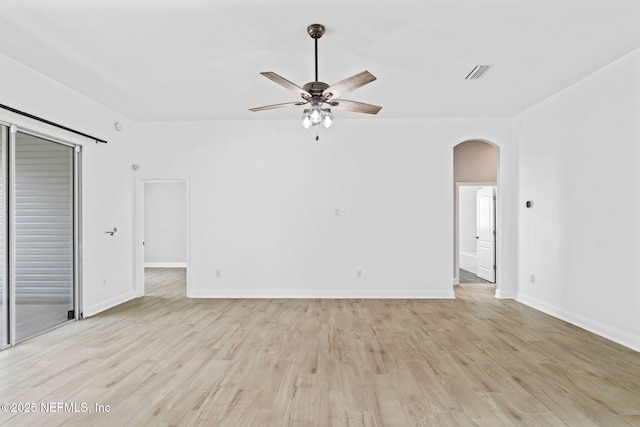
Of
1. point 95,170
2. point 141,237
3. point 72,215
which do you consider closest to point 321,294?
point 141,237

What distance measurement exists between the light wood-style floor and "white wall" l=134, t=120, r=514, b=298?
107cm

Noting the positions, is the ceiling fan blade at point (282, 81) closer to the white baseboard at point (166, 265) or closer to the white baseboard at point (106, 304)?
the white baseboard at point (106, 304)

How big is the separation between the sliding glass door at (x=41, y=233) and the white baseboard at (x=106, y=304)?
181mm

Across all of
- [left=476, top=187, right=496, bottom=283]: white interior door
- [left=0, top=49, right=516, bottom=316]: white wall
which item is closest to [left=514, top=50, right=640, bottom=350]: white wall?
[left=0, top=49, right=516, bottom=316]: white wall

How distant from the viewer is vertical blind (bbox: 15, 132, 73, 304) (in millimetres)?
3617

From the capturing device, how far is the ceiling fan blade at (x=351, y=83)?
2.64 meters

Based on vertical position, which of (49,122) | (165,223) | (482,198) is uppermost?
(49,122)

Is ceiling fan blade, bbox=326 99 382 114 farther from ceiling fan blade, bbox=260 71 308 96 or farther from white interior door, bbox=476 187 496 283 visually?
white interior door, bbox=476 187 496 283

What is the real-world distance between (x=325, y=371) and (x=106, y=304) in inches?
146

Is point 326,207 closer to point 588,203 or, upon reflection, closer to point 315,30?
point 315,30

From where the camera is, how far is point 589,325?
391 cm

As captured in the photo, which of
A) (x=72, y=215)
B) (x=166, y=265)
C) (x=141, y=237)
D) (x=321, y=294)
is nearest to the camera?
(x=72, y=215)

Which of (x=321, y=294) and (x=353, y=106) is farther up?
(x=353, y=106)

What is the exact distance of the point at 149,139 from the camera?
5750mm
